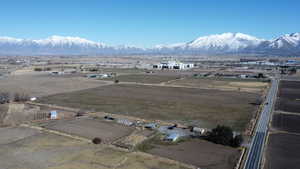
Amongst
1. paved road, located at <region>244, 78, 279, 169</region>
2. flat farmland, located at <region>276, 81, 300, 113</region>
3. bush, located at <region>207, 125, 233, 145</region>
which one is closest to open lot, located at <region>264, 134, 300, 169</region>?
paved road, located at <region>244, 78, 279, 169</region>

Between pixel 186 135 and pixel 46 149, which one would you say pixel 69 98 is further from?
pixel 186 135

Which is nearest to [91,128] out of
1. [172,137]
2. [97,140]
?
[97,140]

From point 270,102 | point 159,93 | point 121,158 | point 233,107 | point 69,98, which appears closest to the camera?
point 121,158

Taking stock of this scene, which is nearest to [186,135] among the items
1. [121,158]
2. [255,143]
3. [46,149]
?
[255,143]

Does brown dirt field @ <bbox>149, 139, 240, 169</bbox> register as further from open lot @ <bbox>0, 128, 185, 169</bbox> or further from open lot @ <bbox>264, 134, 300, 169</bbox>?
open lot @ <bbox>264, 134, 300, 169</bbox>

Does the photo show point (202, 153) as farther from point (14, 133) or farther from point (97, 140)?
point (14, 133)
